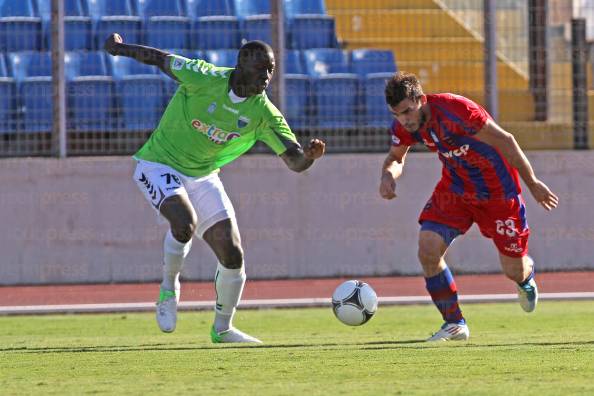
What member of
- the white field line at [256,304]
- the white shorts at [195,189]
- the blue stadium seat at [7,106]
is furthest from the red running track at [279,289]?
the white shorts at [195,189]

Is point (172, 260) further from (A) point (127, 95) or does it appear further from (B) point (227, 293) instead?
(A) point (127, 95)

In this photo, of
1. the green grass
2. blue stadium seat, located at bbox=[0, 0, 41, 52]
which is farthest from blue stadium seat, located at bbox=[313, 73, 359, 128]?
the green grass

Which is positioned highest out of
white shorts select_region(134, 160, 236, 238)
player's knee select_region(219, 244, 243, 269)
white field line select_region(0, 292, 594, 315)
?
white shorts select_region(134, 160, 236, 238)

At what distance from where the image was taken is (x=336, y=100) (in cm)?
1450

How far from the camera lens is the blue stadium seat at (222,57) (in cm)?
1468

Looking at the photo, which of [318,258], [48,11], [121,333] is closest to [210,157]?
[121,333]

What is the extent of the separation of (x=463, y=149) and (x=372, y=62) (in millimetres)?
6922

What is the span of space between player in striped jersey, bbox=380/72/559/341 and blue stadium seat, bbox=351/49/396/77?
636 centimetres

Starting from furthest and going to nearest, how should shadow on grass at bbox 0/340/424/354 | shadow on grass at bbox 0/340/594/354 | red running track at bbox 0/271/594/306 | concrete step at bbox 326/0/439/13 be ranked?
concrete step at bbox 326/0/439/13 < red running track at bbox 0/271/594/306 < shadow on grass at bbox 0/340/424/354 < shadow on grass at bbox 0/340/594/354

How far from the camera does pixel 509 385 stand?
19.4ft

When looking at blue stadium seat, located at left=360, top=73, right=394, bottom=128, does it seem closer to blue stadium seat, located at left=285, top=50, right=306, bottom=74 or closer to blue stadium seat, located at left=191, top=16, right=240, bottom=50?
Result: blue stadium seat, located at left=285, top=50, right=306, bottom=74

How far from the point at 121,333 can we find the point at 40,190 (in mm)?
4565

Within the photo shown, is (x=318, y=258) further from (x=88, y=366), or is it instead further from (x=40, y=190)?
(x=88, y=366)

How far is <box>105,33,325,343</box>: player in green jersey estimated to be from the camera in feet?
27.9
